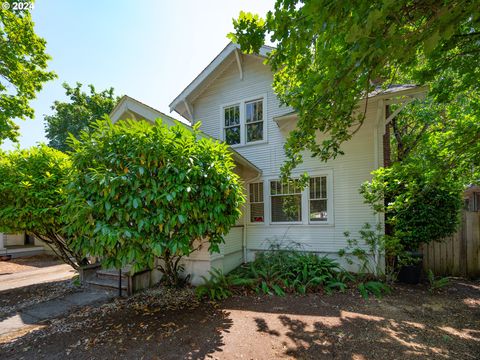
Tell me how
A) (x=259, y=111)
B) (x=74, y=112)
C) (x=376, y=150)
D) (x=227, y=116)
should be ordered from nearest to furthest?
(x=376, y=150) < (x=259, y=111) < (x=227, y=116) < (x=74, y=112)

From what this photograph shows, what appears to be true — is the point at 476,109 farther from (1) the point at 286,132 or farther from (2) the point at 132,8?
(2) the point at 132,8

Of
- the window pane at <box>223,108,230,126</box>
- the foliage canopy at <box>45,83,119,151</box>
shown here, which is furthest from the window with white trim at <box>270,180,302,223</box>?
the foliage canopy at <box>45,83,119,151</box>

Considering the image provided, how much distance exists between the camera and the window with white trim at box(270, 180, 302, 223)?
307 inches

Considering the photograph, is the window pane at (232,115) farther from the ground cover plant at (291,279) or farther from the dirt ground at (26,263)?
the dirt ground at (26,263)

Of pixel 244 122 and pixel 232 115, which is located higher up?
pixel 232 115

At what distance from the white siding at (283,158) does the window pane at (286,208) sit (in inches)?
9.9

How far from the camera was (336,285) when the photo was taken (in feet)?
19.1

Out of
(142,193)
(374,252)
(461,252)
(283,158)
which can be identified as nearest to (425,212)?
(374,252)

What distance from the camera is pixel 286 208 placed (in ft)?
26.1

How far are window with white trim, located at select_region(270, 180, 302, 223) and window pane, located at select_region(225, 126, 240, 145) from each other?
84.4 inches

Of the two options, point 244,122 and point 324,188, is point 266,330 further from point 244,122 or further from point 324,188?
point 244,122

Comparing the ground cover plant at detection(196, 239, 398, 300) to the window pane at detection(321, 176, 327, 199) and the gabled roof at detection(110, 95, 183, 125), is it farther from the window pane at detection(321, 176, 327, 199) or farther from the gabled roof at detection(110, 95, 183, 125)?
the gabled roof at detection(110, 95, 183, 125)

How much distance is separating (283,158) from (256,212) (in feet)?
7.00

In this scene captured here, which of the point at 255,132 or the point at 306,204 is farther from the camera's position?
the point at 255,132
